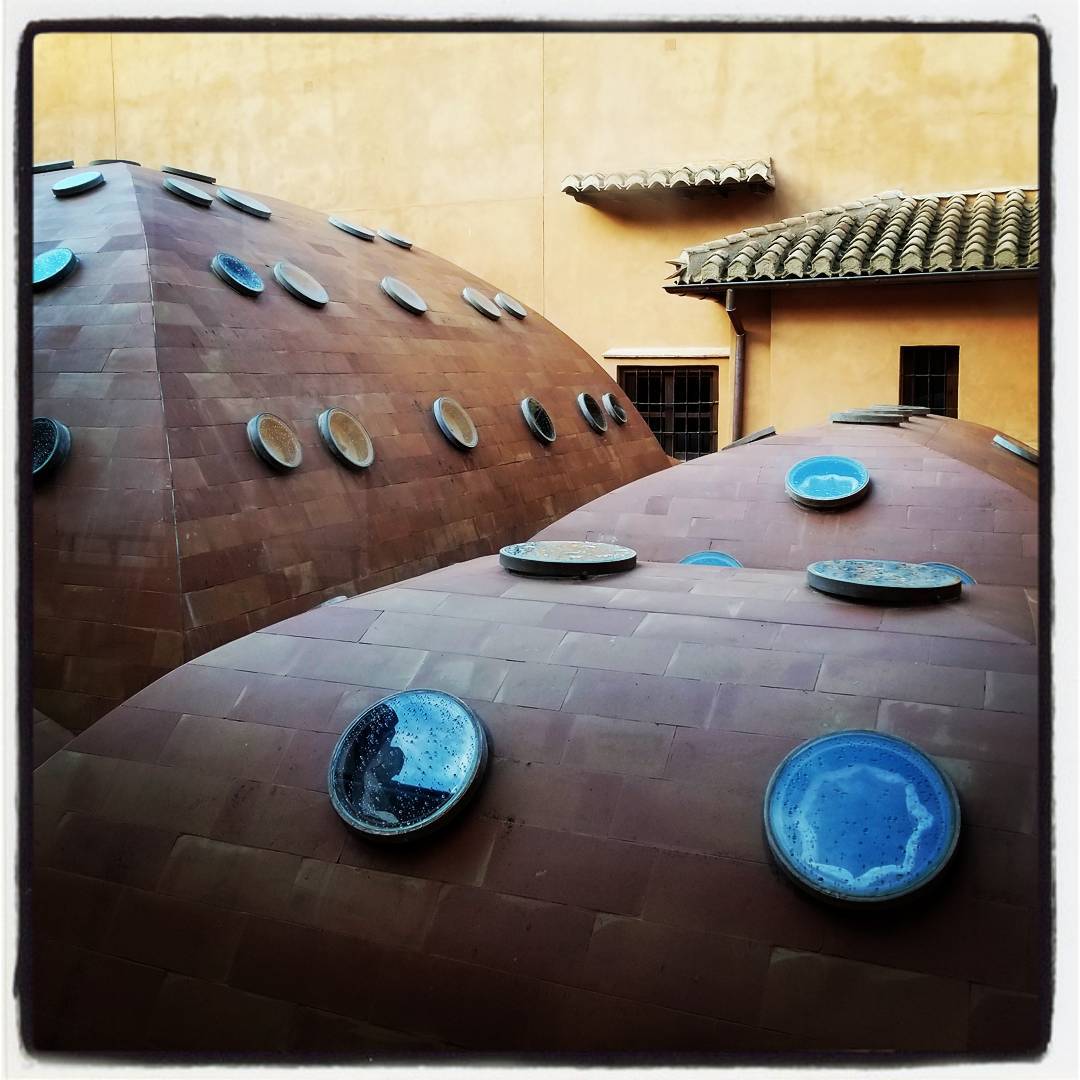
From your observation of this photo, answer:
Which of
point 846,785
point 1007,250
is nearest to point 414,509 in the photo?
point 846,785

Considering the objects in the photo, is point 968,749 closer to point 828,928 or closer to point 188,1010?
→ point 828,928

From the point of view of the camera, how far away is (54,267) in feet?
30.2

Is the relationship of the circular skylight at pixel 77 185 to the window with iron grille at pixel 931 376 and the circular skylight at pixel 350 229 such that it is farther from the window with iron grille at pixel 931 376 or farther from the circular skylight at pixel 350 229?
the window with iron grille at pixel 931 376

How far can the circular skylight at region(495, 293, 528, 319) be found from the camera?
1531 cm

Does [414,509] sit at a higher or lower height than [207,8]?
lower

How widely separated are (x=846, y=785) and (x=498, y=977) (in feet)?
5.56

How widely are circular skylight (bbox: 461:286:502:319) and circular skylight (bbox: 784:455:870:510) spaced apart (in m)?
5.49

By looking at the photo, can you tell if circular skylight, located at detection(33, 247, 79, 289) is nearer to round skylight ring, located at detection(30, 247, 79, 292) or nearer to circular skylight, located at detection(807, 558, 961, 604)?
round skylight ring, located at detection(30, 247, 79, 292)

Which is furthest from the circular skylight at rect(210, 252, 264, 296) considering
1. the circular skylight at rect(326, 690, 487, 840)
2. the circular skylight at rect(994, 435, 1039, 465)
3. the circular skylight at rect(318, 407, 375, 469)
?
the circular skylight at rect(994, 435, 1039, 465)

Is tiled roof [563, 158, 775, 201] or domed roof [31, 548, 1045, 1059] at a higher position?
tiled roof [563, 158, 775, 201]

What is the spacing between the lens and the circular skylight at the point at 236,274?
392 inches

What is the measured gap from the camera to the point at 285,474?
9.07 m

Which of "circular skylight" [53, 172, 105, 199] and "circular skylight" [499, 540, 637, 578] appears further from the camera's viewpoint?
"circular skylight" [53, 172, 105, 199]

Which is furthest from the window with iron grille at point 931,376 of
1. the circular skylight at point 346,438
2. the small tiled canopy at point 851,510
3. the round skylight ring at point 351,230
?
the circular skylight at point 346,438
